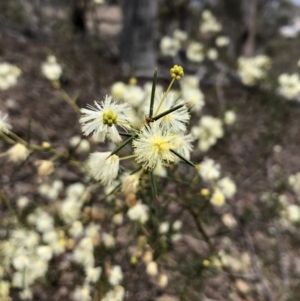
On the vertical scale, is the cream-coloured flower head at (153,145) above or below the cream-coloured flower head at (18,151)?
below

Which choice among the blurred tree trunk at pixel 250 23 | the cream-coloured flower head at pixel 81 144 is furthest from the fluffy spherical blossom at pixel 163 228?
the blurred tree trunk at pixel 250 23

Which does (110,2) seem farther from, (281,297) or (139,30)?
(281,297)

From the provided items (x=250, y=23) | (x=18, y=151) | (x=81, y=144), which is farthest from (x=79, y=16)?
(x=18, y=151)

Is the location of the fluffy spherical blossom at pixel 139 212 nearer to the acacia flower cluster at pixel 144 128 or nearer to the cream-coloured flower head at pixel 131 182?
the cream-coloured flower head at pixel 131 182

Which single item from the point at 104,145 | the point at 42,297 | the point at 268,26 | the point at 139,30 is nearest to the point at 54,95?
the point at 104,145

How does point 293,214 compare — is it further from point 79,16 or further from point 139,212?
point 79,16

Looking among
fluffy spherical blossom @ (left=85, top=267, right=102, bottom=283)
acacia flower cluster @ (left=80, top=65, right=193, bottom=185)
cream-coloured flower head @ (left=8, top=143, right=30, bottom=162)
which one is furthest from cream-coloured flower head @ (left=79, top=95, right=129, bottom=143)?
fluffy spherical blossom @ (left=85, top=267, right=102, bottom=283)
